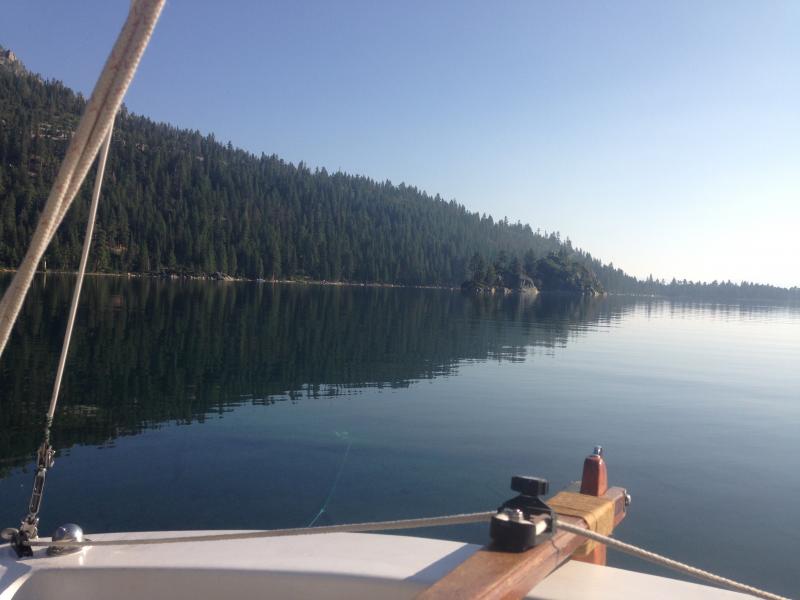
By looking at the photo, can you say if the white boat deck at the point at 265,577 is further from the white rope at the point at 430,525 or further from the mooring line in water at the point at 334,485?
the mooring line in water at the point at 334,485

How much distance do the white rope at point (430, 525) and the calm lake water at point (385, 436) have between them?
4.93m

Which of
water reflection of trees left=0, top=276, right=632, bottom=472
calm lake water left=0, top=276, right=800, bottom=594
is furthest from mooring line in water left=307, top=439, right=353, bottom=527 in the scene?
water reflection of trees left=0, top=276, right=632, bottom=472

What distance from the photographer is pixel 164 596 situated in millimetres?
3248

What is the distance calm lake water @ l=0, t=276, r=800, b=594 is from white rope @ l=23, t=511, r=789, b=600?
16.2 feet

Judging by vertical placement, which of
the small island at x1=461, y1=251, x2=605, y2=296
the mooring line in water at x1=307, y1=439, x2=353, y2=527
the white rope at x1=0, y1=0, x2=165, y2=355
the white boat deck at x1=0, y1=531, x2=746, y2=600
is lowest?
the mooring line in water at x1=307, y1=439, x2=353, y2=527

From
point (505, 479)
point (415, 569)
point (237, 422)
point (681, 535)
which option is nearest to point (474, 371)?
point (237, 422)

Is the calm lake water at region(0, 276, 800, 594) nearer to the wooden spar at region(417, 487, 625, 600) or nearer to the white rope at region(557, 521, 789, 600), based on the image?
the white rope at region(557, 521, 789, 600)

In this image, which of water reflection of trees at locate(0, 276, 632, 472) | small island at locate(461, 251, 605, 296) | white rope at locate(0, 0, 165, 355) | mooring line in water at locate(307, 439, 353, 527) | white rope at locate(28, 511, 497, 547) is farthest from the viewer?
small island at locate(461, 251, 605, 296)

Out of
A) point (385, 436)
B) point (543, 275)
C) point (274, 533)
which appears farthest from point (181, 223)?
point (274, 533)

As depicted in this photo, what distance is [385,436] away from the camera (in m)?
12.8

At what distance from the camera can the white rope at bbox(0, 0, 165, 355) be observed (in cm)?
205

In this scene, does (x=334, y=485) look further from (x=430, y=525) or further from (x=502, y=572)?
(x=502, y=572)

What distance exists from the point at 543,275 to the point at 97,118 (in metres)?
194

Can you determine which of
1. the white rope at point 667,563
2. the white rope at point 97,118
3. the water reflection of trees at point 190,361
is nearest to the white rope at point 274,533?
the white rope at point 667,563
